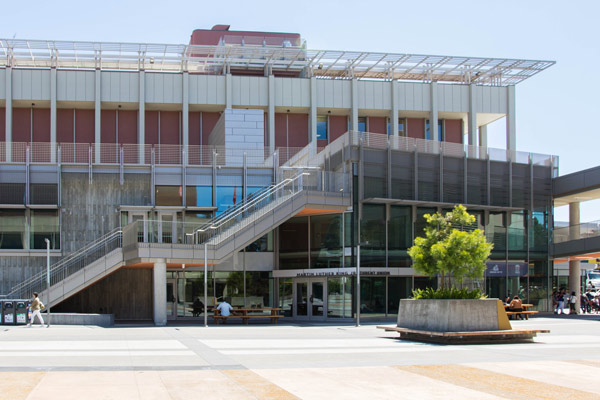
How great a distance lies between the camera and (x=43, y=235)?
37750 millimetres

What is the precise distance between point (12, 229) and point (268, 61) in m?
18.8

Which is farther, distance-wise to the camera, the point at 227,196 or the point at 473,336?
the point at 227,196

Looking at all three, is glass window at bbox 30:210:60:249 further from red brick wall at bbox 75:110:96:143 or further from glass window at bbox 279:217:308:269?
glass window at bbox 279:217:308:269

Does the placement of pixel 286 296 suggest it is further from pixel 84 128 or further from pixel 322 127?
pixel 84 128

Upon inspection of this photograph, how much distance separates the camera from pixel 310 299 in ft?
120

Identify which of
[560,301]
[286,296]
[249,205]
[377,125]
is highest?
[377,125]

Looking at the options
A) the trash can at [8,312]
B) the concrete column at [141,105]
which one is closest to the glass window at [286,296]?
the trash can at [8,312]

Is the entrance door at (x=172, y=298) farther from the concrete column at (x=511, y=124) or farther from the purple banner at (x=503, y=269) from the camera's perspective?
the concrete column at (x=511, y=124)

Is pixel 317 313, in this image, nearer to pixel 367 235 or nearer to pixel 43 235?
pixel 367 235

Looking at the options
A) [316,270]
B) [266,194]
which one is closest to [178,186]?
[266,194]

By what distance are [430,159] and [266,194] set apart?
8.65 m

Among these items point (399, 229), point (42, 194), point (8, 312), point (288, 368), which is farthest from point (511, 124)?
point (288, 368)

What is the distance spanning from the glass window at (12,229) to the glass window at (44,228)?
0.54 m

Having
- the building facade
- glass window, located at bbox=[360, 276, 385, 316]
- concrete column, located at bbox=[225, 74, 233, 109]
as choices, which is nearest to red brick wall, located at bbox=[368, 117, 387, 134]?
the building facade
